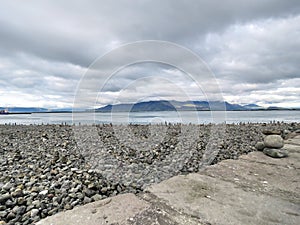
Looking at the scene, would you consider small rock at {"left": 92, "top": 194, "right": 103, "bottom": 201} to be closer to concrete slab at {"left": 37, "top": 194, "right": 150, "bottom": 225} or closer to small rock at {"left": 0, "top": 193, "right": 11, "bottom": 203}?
concrete slab at {"left": 37, "top": 194, "right": 150, "bottom": 225}

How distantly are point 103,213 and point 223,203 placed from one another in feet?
4.83

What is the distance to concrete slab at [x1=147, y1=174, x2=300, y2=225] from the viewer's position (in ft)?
6.82

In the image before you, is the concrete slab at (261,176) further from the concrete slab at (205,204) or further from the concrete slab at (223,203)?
the concrete slab at (223,203)

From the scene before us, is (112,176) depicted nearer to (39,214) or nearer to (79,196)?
(79,196)

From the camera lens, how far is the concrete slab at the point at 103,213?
1.95 metres

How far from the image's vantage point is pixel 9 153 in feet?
17.9

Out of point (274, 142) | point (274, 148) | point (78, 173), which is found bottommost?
point (78, 173)

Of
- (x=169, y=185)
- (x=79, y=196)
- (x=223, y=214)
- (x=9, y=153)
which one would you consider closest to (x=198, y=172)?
(x=169, y=185)

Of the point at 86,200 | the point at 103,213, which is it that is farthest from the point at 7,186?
the point at 103,213

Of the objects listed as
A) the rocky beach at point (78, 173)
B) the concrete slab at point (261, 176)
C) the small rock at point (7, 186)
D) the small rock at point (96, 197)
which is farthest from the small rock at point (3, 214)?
the concrete slab at point (261, 176)

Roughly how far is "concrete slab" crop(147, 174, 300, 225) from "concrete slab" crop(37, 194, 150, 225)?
1.45 ft

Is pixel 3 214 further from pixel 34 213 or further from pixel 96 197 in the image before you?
pixel 96 197

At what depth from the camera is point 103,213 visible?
2102 millimetres

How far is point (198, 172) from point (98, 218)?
2.21m
